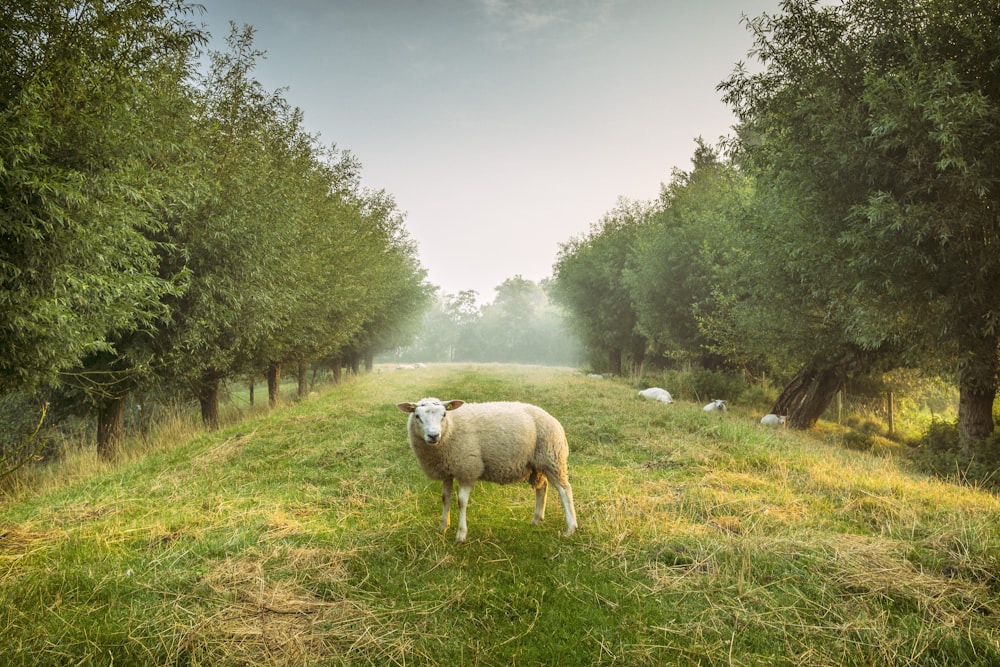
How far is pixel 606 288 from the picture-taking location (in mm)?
33250

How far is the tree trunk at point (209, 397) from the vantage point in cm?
1463

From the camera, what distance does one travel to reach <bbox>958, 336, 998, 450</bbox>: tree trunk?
9070 millimetres

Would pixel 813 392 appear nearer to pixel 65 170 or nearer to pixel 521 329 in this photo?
pixel 65 170

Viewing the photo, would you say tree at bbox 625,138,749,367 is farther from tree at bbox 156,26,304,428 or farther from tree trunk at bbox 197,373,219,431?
tree trunk at bbox 197,373,219,431

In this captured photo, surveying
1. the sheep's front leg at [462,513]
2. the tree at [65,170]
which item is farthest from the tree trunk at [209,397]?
the sheep's front leg at [462,513]

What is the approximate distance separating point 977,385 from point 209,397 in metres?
19.7

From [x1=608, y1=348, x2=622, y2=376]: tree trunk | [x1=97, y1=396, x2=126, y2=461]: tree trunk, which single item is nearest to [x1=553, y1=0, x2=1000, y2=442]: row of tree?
[x1=97, y1=396, x2=126, y2=461]: tree trunk

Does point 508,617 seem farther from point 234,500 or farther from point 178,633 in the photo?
point 234,500

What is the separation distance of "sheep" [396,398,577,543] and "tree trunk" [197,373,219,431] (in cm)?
1197

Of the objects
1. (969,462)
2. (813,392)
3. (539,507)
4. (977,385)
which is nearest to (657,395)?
(813,392)

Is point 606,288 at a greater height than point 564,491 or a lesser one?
greater

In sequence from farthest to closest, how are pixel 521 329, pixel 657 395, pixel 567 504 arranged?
1. pixel 521 329
2. pixel 657 395
3. pixel 567 504

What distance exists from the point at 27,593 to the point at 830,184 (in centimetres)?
1359

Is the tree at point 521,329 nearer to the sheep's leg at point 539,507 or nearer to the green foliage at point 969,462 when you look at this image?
the green foliage at point 969,462
